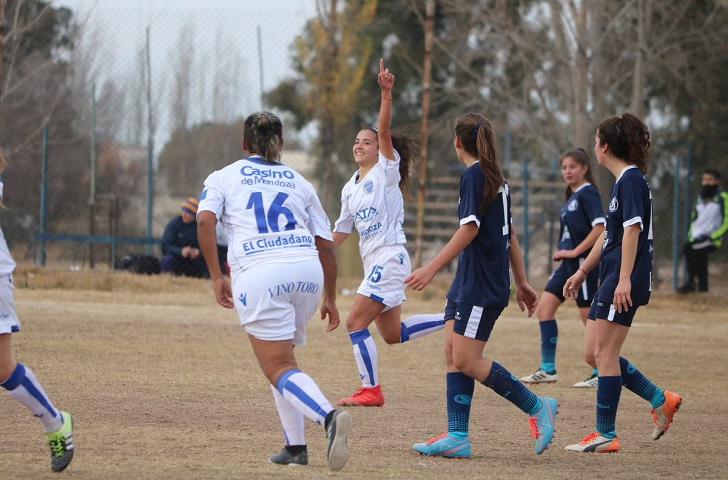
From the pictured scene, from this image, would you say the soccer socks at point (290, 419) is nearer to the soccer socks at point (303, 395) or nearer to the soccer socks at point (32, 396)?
the soccer socks at point (303, 395)

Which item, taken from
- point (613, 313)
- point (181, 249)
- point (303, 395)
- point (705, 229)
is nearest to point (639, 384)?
point (613, 313)

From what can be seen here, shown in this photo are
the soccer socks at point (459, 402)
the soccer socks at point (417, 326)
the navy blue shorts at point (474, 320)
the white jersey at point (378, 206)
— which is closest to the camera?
the navy blue shorts at point (474, 320)

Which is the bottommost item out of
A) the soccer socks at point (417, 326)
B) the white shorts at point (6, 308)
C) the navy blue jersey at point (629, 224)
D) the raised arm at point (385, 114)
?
the soccer socks at point (417, 326)

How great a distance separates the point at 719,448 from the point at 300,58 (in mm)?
13373

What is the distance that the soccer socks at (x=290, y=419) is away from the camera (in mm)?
5102

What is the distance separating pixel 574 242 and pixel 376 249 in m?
2.19

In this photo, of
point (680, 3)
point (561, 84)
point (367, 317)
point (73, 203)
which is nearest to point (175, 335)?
point (367, 317)

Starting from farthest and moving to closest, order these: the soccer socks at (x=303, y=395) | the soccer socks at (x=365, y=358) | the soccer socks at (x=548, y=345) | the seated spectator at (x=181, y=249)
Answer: the seated spectator at (x=181, y=249), the soccer socks at (x=548, y=345), the soccer socks at (x=365, y=358), the soccer socks at (x=303, y=395)

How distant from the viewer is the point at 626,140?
5.85 metres

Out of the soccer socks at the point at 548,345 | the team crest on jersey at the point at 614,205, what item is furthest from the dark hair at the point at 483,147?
the soccer socks at the point at 548,345

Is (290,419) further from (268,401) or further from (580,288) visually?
(580,288)

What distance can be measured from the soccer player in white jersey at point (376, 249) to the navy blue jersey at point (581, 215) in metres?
1.81

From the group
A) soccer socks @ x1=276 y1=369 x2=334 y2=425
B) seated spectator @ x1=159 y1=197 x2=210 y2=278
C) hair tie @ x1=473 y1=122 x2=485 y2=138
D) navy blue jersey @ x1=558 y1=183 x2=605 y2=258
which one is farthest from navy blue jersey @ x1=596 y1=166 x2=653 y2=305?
seated spectator @ x1=159 y1=197 x2=210 y2=278

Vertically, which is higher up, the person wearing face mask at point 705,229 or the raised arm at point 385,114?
the raised arm at point 385,114
